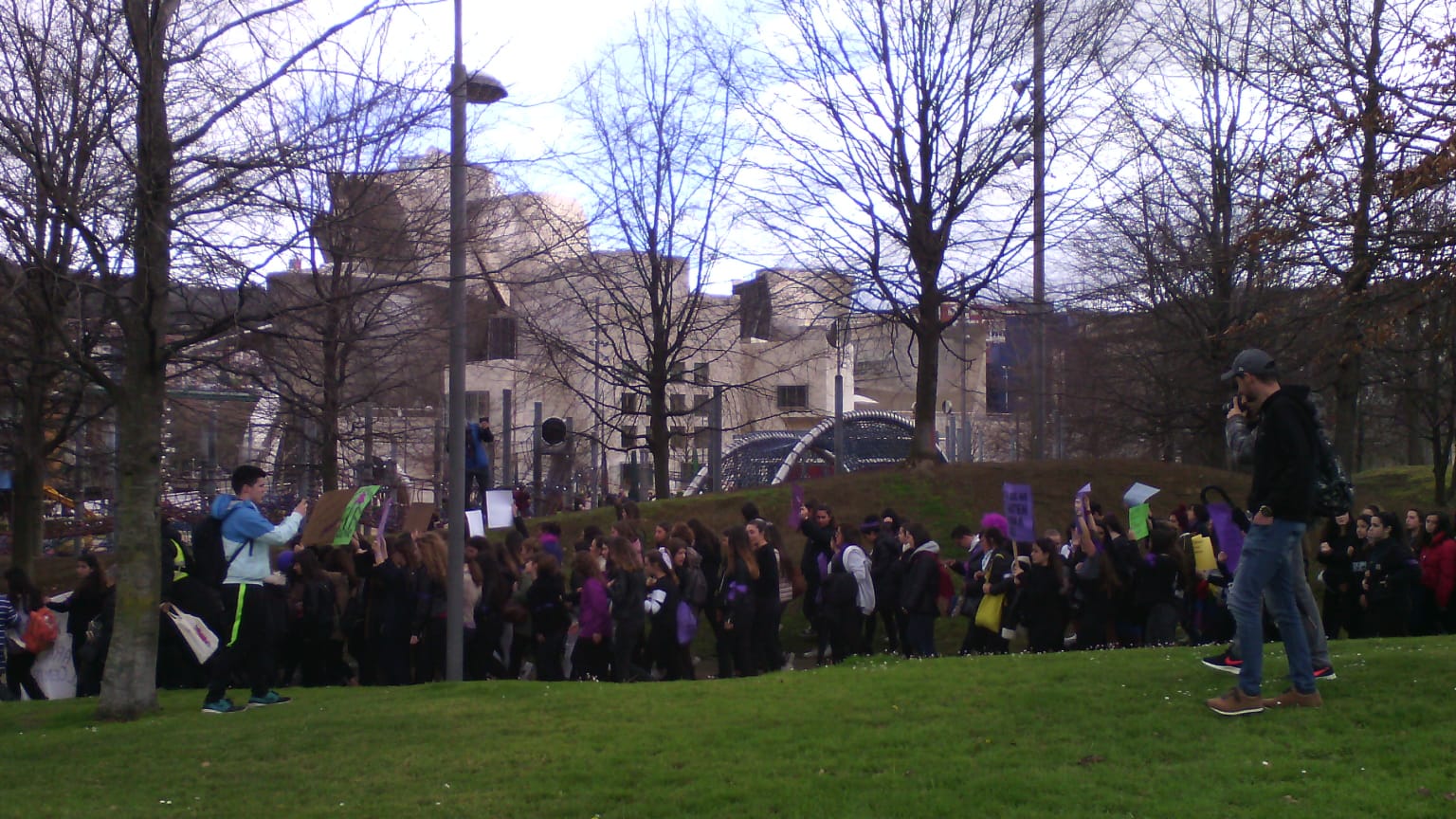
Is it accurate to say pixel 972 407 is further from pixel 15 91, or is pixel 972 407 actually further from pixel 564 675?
pixel 15 91

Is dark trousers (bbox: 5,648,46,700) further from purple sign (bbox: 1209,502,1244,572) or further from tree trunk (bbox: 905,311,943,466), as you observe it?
tree trunk (bbox: 905,311,943,466)

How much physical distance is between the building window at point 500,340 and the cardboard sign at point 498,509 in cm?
970

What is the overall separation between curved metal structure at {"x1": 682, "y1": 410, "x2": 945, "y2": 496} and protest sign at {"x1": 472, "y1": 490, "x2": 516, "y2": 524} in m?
12.2

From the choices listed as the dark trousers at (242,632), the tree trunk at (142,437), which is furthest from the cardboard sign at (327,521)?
the tree trunk at (142,437)

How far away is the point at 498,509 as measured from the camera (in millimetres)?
16094

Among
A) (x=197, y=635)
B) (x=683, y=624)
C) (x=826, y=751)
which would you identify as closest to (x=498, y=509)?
(x=683, y=624)

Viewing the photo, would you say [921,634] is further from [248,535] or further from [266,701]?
[248,535]

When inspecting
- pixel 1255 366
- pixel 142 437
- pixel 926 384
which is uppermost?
pixel 926 384

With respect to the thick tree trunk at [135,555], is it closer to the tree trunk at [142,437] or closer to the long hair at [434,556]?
the tree trunk at [142,437]

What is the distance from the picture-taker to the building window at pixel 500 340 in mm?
26266

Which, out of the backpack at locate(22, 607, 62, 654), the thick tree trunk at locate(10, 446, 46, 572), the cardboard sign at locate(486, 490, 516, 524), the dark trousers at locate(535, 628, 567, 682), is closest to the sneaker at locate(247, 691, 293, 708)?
the dark trousers at locate(535, 628, 567, 682)

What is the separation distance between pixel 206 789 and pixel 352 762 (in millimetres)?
823

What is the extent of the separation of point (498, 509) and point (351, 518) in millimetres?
3918

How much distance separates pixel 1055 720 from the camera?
7539 mm
